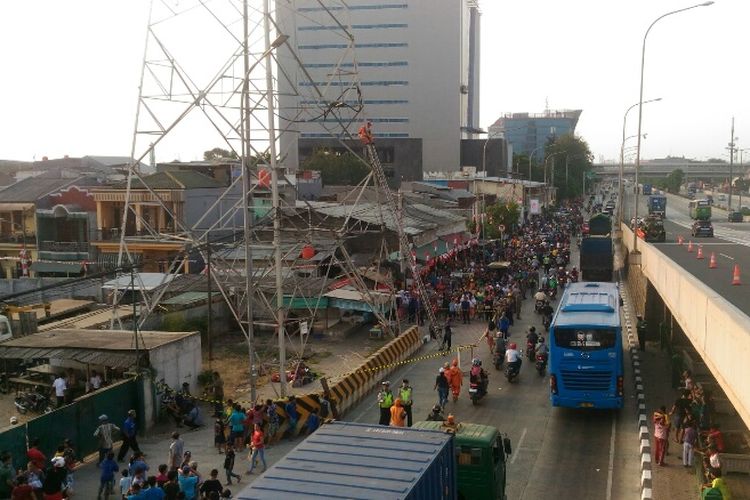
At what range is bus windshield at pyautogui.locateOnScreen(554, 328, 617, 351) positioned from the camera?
17.3 meters

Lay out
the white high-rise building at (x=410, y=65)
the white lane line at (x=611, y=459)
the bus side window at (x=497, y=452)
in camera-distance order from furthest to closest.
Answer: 1. the white high-rise building at (x=410, y=65)
2. the white lane line at (x=611, y=459)
3. the bus side window at (x=497, y=452)

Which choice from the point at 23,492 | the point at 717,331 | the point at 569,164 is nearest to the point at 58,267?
the point at 23,492

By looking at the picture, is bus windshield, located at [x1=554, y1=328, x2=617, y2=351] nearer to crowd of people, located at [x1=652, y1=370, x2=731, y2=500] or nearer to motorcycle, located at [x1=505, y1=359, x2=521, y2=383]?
crowd of people, located at [x1=652, y1=370, x2=731, y2=500]

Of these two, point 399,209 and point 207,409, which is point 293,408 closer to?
point 207,409

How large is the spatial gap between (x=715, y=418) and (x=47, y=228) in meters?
38.2

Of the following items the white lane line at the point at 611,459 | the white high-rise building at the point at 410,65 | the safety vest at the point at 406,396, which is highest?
the white high-rise building at the point at 410,65

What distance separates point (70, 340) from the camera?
20219mm

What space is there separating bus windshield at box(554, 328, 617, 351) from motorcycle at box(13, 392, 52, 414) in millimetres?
12910

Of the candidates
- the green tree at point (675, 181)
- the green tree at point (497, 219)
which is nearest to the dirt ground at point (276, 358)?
the green tree at point (497, 219)

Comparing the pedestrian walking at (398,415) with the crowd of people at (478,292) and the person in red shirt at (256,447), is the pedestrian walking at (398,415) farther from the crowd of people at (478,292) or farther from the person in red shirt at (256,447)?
the person in red shirt at (256,447)

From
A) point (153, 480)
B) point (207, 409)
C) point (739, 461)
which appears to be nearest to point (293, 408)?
point (207, 409)

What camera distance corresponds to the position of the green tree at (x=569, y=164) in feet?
382

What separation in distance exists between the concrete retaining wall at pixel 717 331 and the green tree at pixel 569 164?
9809cm

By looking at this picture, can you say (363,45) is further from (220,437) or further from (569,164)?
(220,437)
